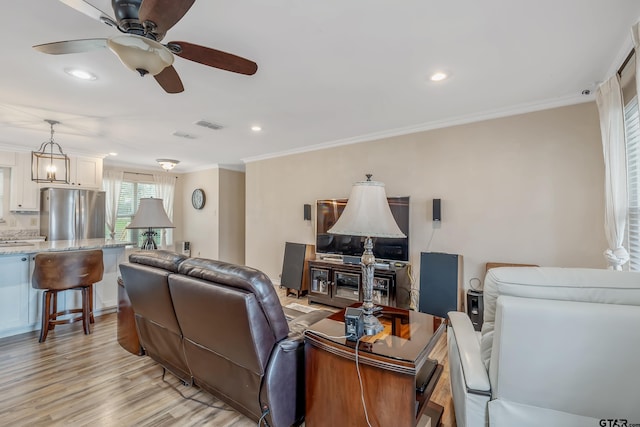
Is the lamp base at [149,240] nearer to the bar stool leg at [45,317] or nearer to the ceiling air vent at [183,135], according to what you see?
the bar stool leg at [45,317]

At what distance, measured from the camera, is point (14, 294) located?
3008mm

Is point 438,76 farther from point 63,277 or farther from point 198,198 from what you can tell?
point 198,198

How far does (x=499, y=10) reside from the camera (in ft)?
5.39

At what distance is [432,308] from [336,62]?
113 inches

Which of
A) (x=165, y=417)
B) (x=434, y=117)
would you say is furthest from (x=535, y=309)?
(x=434, y=117)

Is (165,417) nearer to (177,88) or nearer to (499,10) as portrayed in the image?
(177,88)

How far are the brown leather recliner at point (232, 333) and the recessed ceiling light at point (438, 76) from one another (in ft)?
7.06

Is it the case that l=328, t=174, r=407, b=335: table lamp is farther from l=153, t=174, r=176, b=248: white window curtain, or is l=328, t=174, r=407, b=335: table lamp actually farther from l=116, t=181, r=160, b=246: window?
l=153, t=174, r=176, b=248: white window curtain

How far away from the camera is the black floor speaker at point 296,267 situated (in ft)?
15.5

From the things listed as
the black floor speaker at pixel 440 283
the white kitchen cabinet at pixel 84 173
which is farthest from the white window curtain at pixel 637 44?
the white kitchen cabinet at pixel 84 173

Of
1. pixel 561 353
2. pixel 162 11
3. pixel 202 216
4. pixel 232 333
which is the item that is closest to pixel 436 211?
pixel 561 353

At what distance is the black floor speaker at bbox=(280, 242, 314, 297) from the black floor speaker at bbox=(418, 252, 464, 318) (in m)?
1.96

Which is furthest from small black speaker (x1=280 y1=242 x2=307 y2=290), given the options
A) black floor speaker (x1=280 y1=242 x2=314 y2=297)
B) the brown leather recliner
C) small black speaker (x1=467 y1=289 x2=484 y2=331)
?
the brown leather recliner

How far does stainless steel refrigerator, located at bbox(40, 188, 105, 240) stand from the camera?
15.9ft
